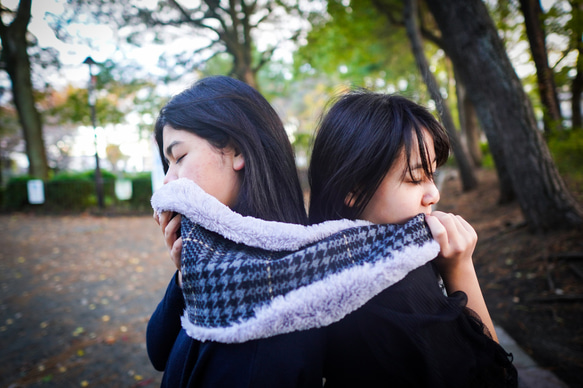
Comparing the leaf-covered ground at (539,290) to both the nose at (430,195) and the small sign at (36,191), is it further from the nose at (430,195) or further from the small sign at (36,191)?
the small sign at (36,191)

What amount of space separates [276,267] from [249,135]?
562 mm

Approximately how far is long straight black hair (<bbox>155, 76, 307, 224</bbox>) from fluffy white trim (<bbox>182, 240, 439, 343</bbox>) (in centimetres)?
36

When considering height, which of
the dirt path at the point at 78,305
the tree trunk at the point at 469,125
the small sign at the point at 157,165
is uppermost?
the tree trunk at the point at 469,125

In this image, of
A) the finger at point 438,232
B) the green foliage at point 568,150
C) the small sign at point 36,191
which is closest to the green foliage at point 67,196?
the small sign at point 36,191

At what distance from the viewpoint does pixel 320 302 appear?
83 centimetres

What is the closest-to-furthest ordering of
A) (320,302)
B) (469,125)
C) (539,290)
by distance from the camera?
1. (320,302)
2. (539,290)
3. (469,125)

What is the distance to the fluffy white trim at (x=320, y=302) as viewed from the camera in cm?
81

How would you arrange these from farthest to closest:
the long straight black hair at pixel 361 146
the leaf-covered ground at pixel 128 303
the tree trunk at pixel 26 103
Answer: the tree trunk at pixel 26 103
the leaf-covered ground at pixel 128 303
the long straight black hair at pixel 361 146

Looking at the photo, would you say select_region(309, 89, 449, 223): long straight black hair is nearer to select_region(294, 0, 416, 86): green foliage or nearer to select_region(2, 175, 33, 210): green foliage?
select_region(294, 0, 416, 86): green foliage

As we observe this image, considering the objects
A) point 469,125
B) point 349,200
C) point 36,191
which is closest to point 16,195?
point 36,191

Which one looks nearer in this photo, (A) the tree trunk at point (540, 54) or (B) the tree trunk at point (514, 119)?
(B) the tree trunk at point (514, 119)

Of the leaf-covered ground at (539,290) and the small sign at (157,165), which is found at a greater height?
the small sign at (157,165)

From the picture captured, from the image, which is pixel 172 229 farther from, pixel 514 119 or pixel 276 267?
pixel 514 119

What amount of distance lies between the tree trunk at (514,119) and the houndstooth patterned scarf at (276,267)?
4.15 meters
